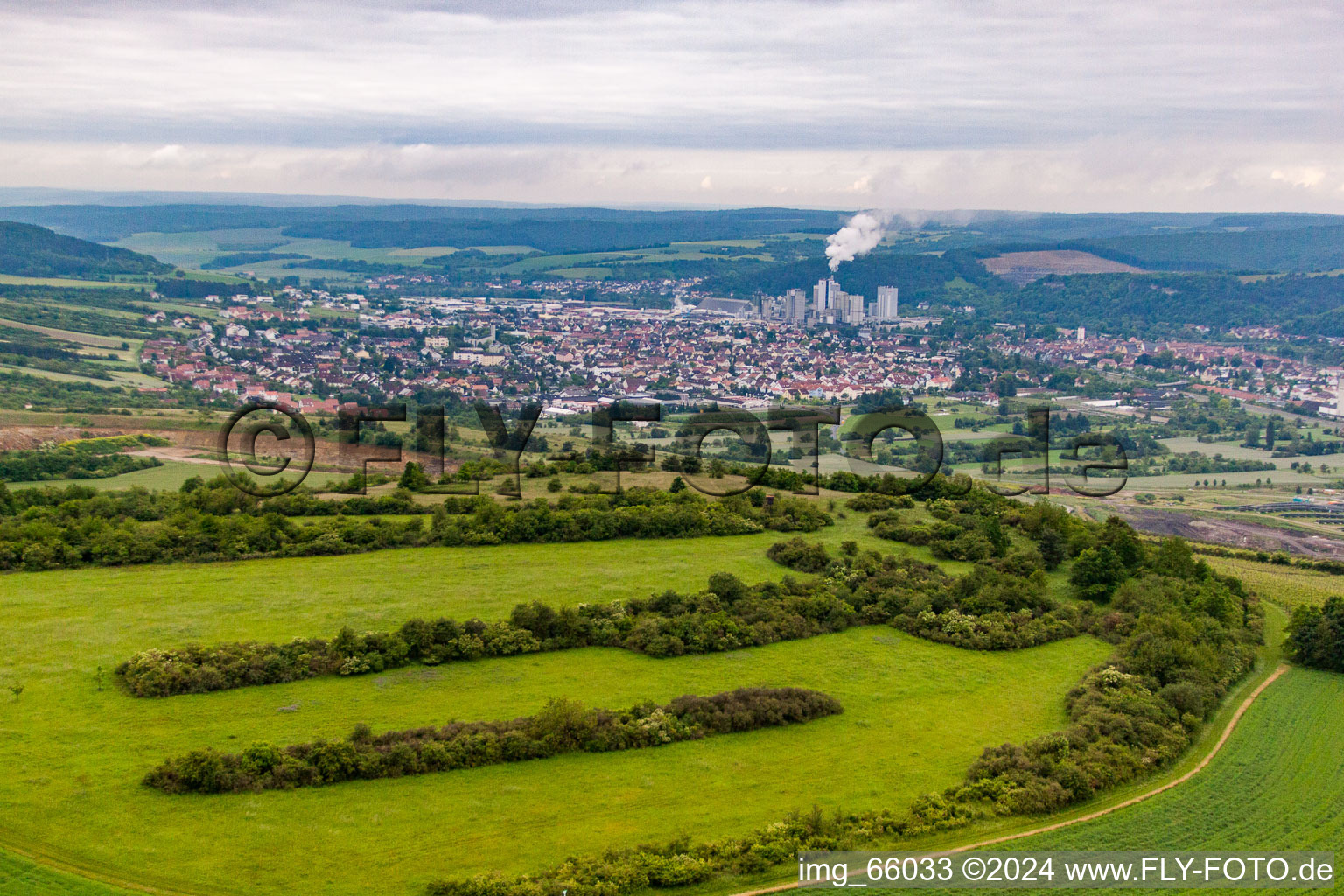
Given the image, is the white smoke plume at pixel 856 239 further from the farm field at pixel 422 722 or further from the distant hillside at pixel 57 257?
the farm field at pixel 422 722

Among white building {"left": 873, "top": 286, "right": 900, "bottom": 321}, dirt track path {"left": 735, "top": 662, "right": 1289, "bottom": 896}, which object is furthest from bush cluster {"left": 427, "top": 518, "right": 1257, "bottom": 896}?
white building {"left": 873, "top": 286, "right": 900, "bottom": 321}

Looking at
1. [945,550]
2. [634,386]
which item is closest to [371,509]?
[945,550]

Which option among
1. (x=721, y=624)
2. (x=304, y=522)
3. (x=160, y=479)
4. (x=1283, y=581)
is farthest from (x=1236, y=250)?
(x=304, y=522)

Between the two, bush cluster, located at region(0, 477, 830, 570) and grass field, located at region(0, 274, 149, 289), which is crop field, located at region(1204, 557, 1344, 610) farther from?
grass field, located at region(0, 274, 149, 289)

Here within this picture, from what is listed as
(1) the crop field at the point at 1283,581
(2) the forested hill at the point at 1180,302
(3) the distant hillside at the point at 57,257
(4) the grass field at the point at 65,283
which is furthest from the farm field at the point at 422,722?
(3) the distant hillside at the point at 57,257

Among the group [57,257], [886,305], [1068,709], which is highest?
[57,257]

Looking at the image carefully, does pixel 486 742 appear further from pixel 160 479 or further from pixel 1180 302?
pixel 1180 302
